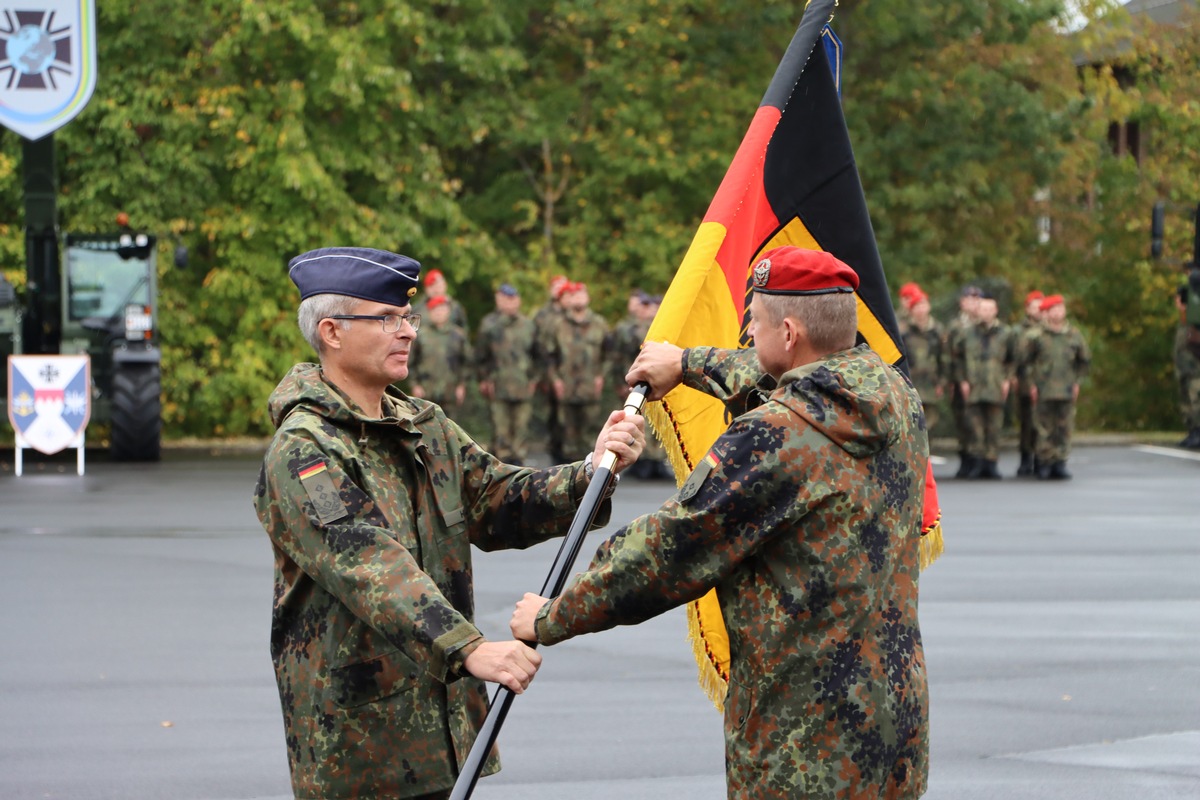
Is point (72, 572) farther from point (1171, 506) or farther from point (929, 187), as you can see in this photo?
point (929, 187)

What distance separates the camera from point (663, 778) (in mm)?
6566

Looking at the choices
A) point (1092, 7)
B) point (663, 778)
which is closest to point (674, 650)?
point (663, 778)

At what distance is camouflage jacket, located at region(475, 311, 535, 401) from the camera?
20.5 meters

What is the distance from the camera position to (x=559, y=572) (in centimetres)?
413

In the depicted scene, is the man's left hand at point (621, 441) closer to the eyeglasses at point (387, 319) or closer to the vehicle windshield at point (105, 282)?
the eyeglasses at point (387, 319)

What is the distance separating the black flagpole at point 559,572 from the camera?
12.6 feet

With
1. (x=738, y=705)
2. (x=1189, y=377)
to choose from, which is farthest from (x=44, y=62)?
(x=738, y=705)

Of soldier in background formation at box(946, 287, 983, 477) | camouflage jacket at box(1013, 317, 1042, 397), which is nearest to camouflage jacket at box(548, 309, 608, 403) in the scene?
soldier in background formation at box(946, 287, 983, 477)

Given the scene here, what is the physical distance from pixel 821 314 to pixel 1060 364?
57.0 ft

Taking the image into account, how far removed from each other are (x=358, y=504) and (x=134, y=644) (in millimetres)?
5506

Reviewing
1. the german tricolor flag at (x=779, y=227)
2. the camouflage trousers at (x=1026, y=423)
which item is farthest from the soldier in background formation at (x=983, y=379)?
the german tricolor flag at (x=779, y=227)

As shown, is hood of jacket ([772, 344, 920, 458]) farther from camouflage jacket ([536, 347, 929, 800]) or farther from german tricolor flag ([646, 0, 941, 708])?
german tricolor flag ([646, 0, 941, 708])

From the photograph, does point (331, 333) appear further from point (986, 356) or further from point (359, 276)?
point (986, 356)

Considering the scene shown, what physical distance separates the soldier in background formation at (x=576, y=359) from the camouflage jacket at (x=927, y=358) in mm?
3743
